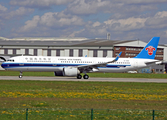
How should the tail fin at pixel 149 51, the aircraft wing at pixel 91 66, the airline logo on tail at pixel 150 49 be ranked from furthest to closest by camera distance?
the airline logo on tail at pixel 150 49
the tail fin at pixel 149 51
the aircraft wing at pixel 91 66

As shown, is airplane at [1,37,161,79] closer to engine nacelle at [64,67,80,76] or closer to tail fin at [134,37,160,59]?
engine nacelle at [64,67,80,76]

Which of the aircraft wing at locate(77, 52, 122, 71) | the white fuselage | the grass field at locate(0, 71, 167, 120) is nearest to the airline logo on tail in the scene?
the white fuselage

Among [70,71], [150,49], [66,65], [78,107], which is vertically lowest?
[78,107]

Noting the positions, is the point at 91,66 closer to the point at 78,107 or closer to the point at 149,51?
the point at 149,51

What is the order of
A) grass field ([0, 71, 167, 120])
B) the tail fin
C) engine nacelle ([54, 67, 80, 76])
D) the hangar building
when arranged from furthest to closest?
the hangar building → the tail fin → engine nacelle ([54, 67, 80, 76]) → grass field ([0, 71, 167, 120])

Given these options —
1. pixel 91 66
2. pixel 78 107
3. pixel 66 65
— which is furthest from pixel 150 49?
pixel 78 107

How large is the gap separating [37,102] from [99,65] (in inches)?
1104

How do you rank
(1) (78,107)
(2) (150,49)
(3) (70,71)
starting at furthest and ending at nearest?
(2) (150,49) → (3) (70,71) → (1) (78,107)

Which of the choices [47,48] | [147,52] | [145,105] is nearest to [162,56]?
[47,48]

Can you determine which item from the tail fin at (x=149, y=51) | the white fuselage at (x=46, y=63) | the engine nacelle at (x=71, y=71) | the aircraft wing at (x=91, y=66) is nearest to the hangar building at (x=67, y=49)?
the tail fin at (x=149, y=51)

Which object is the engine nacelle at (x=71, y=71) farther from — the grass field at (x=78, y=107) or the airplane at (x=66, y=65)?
the grass field at (x=78, y=107)

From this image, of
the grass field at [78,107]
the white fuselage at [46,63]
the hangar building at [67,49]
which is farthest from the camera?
the hangar building at [67,49]

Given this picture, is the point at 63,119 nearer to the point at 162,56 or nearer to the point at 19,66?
the point at 19,66

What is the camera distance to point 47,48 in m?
116
